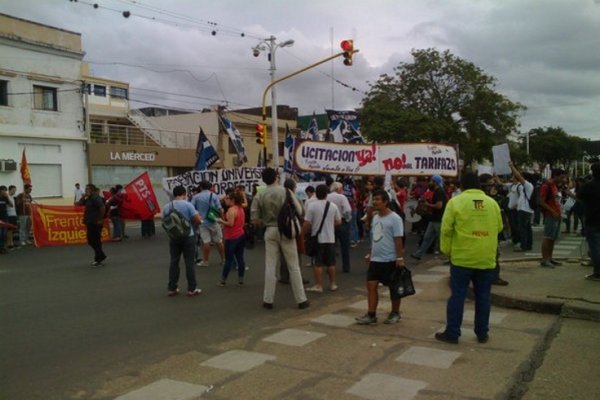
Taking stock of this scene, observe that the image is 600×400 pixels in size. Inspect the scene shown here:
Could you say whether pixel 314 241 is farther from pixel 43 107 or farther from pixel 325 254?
pixel 43 107

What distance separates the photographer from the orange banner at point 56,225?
16500 mm

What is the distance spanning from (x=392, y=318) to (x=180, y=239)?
11.8 feet

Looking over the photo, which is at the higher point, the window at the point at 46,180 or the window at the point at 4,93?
the window at the point at 4,93

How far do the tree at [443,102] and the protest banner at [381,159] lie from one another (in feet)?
79.8

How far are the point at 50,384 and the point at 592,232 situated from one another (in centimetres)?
759

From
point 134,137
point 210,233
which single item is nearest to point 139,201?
point 210,233

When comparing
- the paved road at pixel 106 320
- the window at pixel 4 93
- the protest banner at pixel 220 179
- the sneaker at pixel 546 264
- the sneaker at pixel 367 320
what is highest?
the window at pixel 4 93

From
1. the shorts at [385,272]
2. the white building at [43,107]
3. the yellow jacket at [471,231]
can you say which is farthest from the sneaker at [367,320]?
the white building at [43,107]

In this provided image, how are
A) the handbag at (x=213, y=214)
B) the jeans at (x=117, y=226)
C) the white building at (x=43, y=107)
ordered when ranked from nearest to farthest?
the handbag at (x=213, y=214) → the jeans at (x=117, y=226) → the white building at (x=43, y=107)

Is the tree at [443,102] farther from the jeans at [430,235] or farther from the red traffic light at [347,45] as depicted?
the jeans at [430,235]

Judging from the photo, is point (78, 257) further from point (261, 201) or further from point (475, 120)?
point (475, 120)

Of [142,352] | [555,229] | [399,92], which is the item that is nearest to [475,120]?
[399,92]

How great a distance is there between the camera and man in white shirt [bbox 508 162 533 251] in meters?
12.1

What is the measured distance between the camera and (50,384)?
482cm
